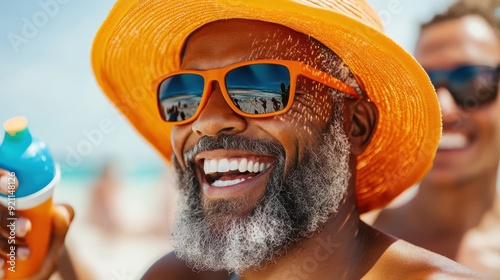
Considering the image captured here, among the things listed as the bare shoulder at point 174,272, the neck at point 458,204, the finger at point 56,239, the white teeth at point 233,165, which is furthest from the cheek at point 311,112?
the neck at point 458,204

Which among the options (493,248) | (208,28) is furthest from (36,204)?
(493,248)

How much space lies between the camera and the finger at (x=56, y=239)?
225 cm

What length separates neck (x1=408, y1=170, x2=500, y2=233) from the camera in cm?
394

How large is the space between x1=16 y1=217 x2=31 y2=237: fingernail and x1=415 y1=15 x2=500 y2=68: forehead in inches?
105

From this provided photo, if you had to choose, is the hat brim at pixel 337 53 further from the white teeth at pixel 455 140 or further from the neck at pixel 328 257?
the white teeth at pixel 455 140

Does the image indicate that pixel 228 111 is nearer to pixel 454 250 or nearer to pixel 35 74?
pixel 454 250

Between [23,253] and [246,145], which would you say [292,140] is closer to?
[246,145]

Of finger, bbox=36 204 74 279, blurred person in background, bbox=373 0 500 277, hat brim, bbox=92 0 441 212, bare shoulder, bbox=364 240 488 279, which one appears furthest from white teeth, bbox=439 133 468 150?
finger, bbox=36 204 74 279

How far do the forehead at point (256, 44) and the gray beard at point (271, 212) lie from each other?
28 cm

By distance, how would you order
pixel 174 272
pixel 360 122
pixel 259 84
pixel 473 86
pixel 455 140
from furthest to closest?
1. pixel 455 140
2. pixel 473 86
3. pixel 174 272
4. pixel 360 122
5. pixel 259 84

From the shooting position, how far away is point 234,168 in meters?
2.15

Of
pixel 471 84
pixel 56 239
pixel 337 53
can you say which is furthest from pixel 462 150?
pixel 56 239

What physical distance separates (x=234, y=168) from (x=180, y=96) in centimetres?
36

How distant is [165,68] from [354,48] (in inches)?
35.8
